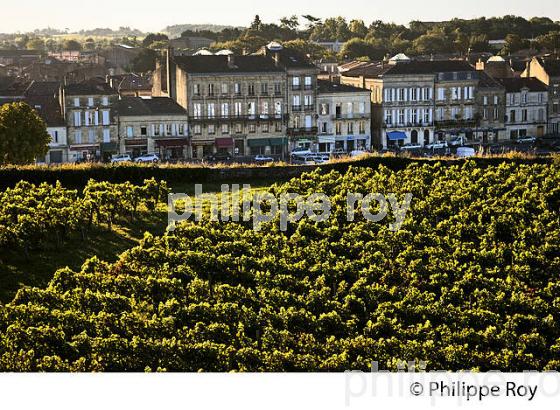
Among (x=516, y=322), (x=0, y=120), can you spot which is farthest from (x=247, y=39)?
(x=516, y=322)

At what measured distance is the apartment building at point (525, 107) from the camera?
30.9 m

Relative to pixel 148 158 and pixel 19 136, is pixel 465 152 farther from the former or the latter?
pixel 19 136

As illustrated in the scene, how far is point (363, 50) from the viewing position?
41219 mm

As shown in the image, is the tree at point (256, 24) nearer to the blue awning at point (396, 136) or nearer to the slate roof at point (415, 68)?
the slate roof at point (415, 68)

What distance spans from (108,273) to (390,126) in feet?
63.5

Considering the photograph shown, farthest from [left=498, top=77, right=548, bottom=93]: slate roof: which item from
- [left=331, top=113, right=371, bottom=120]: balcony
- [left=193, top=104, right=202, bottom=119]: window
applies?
[left=193, top=104, right=202, bottom=119]: window

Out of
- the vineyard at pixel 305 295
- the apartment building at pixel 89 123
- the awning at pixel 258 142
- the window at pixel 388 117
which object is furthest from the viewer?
the window at pixel 388 117

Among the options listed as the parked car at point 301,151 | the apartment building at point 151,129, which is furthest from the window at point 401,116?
the apartment building at point 151,129

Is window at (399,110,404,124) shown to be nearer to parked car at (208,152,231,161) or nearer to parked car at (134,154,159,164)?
parked car at (208,152,231,161)

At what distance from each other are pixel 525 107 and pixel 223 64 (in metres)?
8.58

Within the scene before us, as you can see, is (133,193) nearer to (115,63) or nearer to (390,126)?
(390,126)

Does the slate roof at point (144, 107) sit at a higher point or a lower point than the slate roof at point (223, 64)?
lower

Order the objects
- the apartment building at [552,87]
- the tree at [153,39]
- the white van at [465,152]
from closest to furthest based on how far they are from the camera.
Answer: the white van at [465,152]
the apartment building at [552,87]
the tree at [153,39]

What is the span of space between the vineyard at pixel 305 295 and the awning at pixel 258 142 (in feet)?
46.8
